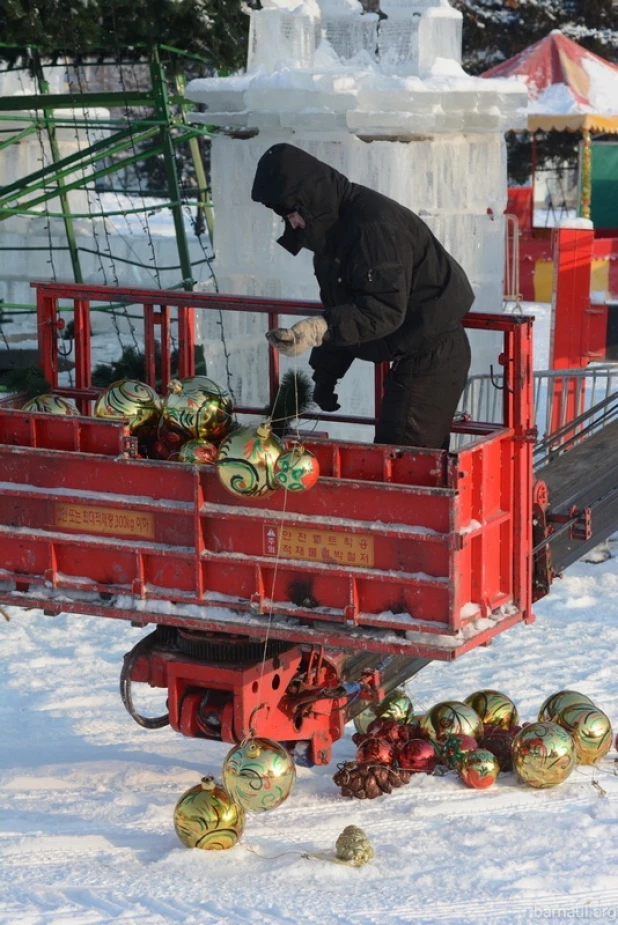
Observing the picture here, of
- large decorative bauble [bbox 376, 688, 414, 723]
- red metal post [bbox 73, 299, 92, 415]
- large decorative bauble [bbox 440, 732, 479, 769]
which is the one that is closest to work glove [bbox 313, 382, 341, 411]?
red metal post [bbox 73, 299, 92, 415]

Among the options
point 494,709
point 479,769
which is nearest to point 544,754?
point 479,769

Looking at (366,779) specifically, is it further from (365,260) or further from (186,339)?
(365,260)

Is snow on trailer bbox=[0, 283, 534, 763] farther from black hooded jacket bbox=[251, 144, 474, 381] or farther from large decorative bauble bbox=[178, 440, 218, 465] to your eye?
black hooded jacket bbox=[251, 144, 474, 381]

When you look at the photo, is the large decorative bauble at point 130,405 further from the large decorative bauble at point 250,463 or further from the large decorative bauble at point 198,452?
the large decorative bauble at point 250,463

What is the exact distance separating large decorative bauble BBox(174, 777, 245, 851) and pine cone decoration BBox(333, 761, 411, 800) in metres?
0.69

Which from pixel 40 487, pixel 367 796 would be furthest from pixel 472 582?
pixel 40 487

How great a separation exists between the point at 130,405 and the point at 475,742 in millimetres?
2104

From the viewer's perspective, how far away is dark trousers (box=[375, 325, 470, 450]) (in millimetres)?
5320

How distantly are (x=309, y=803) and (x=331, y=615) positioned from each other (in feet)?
3.91

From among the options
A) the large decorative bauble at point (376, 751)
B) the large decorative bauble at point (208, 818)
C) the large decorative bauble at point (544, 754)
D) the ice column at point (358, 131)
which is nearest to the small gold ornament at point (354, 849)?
the large decorative bauble at point (208, 818)

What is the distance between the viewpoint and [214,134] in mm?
10961

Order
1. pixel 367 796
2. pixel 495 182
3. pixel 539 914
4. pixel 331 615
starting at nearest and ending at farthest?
1. pixel 539 914
2. pixel 331 615
3. pixel 367 796
4. pixel 495 182

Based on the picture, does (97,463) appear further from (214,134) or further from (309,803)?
(214,134)

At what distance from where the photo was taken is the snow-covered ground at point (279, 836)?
477 cm
